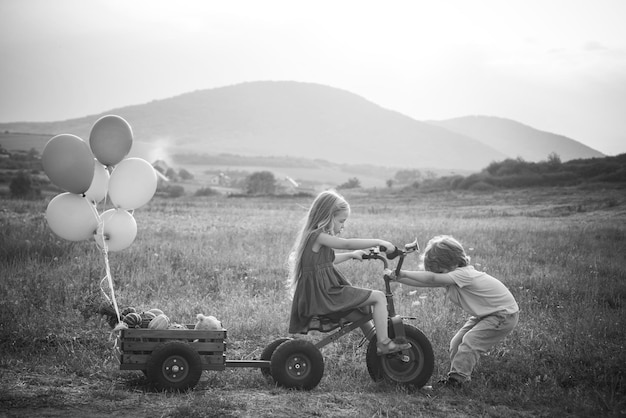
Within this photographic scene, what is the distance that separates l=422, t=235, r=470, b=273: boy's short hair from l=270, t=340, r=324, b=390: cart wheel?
59.5 inches

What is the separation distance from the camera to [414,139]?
194125mm

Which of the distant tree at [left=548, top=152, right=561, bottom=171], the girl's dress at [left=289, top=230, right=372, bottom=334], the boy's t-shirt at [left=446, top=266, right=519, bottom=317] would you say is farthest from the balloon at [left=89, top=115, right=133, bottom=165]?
the distant tree at [left=548, top=152, right=561, bottom=171]

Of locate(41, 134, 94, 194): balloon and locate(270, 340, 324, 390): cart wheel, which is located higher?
locate(41, 134, 94, 194): balloon

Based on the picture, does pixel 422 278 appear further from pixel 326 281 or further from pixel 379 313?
pixel 326 281

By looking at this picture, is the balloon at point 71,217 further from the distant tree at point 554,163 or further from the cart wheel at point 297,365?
the distant tree at point 554,163

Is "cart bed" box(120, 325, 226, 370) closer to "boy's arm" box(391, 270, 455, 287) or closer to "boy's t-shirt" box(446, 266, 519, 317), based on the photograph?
"boy's arm" box(391, 270, 455, 287)

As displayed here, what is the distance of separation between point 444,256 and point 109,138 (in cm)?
418

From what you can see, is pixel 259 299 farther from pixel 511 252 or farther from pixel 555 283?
pixel 511 252

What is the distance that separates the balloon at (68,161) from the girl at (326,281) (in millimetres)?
2704

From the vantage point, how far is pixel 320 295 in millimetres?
5211

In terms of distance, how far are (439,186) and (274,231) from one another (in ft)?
117

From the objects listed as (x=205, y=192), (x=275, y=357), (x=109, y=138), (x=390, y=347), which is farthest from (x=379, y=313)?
(x=205, y=192)

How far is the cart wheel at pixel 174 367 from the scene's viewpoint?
506 centimetres

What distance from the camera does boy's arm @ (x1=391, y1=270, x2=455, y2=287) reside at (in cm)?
527
